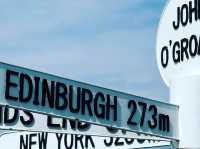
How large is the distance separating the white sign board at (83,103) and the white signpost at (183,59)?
31 centimetres

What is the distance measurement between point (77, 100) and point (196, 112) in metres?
2.41

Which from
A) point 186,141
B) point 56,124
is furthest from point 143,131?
point 56,124

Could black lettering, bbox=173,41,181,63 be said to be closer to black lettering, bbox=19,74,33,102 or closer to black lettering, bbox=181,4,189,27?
black lettering, bbox=181,4,189,27

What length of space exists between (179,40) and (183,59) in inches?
18.2

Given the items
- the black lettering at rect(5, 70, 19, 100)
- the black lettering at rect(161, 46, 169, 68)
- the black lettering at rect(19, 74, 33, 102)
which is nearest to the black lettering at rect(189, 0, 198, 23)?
the black lettering at rect(161, 46, 169, 68)

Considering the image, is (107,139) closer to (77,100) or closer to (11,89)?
(77,100)

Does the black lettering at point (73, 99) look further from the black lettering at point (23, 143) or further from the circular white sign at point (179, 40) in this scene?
the black lettering at point (23, 143)

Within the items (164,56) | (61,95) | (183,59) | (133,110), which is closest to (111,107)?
(133,110)

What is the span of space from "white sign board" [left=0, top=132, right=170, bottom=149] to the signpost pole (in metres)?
1.02

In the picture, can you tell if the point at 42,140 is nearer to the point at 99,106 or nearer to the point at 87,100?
the point at 99,106

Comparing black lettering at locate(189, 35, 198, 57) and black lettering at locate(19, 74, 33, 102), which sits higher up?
black lettering at locate(189, 35, 198, 57)

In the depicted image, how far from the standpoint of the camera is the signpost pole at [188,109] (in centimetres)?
1238

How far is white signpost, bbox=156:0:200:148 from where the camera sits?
12.4 meters

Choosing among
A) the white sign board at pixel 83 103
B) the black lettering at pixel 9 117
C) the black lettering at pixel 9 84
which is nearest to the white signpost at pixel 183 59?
the white sign board at pixel 83 103
